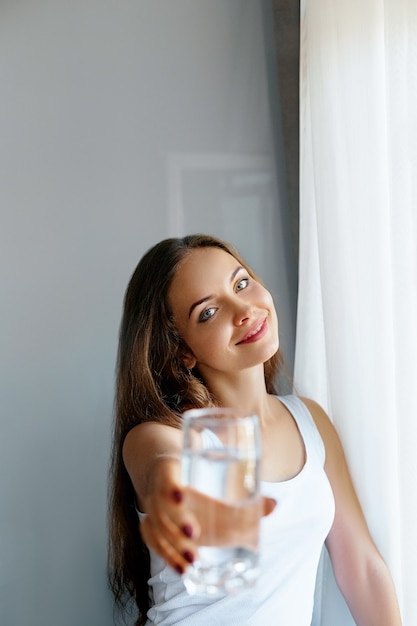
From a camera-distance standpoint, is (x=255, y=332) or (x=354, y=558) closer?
(x=255, y=332)

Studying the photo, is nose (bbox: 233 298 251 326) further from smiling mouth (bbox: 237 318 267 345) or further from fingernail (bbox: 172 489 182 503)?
fingernail (bbox: 172 489 182 503)

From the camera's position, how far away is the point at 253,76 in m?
1.88

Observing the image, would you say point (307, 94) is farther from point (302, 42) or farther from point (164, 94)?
point (164, 94)

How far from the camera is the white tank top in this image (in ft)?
4.88

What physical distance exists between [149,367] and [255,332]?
0.20 meters

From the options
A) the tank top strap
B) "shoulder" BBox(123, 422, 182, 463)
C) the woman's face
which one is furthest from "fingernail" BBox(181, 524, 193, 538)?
the tank top strap

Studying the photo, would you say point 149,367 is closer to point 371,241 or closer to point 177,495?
point 371,241

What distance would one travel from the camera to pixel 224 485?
826mm

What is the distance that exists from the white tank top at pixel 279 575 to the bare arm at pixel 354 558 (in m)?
0.05

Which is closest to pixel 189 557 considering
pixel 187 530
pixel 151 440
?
pixel 187 530

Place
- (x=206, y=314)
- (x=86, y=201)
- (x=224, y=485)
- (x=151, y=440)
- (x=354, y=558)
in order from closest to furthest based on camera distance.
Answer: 1. (x=224, y=485)
2. (x=151, y=440)
3. (x=206, y=314)
4. (x=354, y=558)
5. (x=86, y=201)

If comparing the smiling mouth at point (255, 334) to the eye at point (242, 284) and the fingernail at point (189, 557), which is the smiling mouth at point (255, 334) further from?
the fingernail at point (189, 557)

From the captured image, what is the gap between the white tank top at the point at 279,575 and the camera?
149 centimetres

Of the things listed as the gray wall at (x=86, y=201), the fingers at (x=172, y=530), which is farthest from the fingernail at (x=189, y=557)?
the gray wall at (x=86, y=201)
